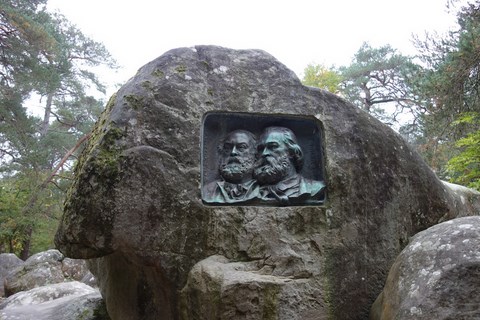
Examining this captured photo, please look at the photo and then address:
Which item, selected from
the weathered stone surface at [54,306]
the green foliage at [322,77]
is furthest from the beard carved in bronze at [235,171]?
the green foliage at [322,77]

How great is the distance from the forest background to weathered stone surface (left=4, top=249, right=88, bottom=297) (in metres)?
3.21

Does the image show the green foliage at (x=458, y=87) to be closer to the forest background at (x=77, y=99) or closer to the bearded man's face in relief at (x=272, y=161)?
the forest background at (x=77, y=99)

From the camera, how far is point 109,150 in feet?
9.61

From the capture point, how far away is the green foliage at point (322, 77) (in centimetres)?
1722

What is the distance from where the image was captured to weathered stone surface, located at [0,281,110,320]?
3973 mm

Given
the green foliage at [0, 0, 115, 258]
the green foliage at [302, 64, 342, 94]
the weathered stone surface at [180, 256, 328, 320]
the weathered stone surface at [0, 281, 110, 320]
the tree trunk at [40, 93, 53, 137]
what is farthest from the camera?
the green foliage at [302, 64, 342, 94]

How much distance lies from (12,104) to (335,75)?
12.0 meters

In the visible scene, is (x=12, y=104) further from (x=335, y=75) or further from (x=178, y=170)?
(x=335, y=75)

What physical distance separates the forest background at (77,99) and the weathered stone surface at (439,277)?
1736 millimetres

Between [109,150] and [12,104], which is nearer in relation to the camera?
[109,150]

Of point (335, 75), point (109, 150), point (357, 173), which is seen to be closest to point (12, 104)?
point (109, 150)

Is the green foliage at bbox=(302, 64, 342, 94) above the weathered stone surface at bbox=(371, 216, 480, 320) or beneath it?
above

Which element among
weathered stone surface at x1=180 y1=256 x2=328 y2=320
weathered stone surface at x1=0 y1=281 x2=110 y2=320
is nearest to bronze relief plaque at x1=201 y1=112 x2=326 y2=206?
weathered stone surface at x1=180 y1=256 x2=328 y2=320

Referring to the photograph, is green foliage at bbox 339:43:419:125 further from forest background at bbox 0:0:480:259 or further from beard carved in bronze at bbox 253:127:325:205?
beard carved in bronze at bbox 253:127:325:205
